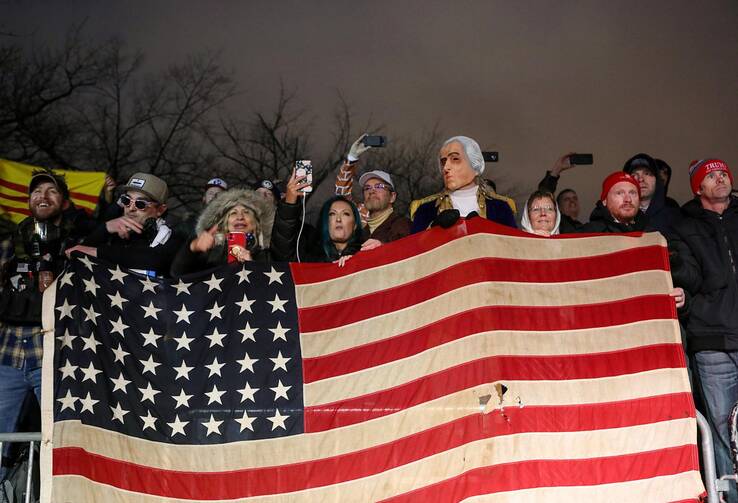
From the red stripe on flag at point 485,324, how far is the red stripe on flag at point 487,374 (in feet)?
0.66

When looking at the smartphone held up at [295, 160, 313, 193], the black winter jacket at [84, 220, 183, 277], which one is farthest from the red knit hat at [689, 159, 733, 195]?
the black winter jacket at [84, 220, 183, 277]

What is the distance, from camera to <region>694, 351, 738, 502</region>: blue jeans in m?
5.49

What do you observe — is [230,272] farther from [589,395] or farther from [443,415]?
[589,395]

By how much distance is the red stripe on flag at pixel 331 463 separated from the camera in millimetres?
5102

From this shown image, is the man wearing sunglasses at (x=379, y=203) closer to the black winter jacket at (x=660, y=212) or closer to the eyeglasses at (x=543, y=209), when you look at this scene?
the eyeglasses at (x=543, y=209)

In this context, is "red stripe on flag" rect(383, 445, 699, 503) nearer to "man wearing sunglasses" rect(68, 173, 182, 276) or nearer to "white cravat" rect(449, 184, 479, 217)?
"white cravat" rect(449, 184, 479, 217)

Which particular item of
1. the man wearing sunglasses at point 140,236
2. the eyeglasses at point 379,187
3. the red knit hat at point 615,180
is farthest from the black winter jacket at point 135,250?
the red knit hat at point 615,180

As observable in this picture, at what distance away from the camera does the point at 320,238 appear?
264 inches

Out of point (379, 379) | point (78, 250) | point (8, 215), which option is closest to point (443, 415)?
point (379, 379)

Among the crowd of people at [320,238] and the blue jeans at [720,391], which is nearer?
the blue jeans at [720,391]

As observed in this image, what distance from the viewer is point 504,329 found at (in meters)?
5.27

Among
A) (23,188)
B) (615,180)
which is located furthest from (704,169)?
(23,188)

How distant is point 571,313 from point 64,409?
3.30 meters

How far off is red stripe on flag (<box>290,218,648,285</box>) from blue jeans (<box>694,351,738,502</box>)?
804 mm
